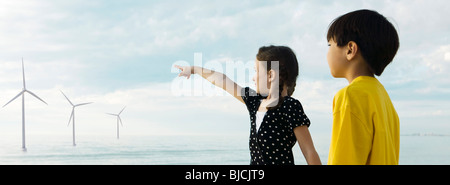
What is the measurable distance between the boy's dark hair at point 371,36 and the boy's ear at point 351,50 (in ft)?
0.06

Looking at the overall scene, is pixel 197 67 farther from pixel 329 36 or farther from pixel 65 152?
pixel 65 152

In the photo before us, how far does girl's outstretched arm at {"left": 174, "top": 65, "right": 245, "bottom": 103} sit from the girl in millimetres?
113

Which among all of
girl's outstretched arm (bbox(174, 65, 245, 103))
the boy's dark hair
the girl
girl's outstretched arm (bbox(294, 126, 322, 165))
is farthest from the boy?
girl's outstretched arm (bbox(174, 65, 245, 103))

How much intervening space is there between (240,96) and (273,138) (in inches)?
15.4

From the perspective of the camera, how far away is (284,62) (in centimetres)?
239

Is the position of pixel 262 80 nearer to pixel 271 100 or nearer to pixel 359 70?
pixel 271 100

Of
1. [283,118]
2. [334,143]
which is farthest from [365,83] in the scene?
[283,118]

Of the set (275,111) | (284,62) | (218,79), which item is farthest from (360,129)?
(218,79)

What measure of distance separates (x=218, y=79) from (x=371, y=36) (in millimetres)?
1193

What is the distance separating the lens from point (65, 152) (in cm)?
4622

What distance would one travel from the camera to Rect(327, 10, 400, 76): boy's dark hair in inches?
60.1

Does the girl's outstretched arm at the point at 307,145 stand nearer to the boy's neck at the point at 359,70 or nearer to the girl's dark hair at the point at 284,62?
the girl's dark hair at the point at 284,62

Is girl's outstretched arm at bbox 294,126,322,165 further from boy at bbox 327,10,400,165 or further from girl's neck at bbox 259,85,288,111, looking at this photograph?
boy at bbox 327,10,400,165

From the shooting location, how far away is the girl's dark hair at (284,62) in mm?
2377
